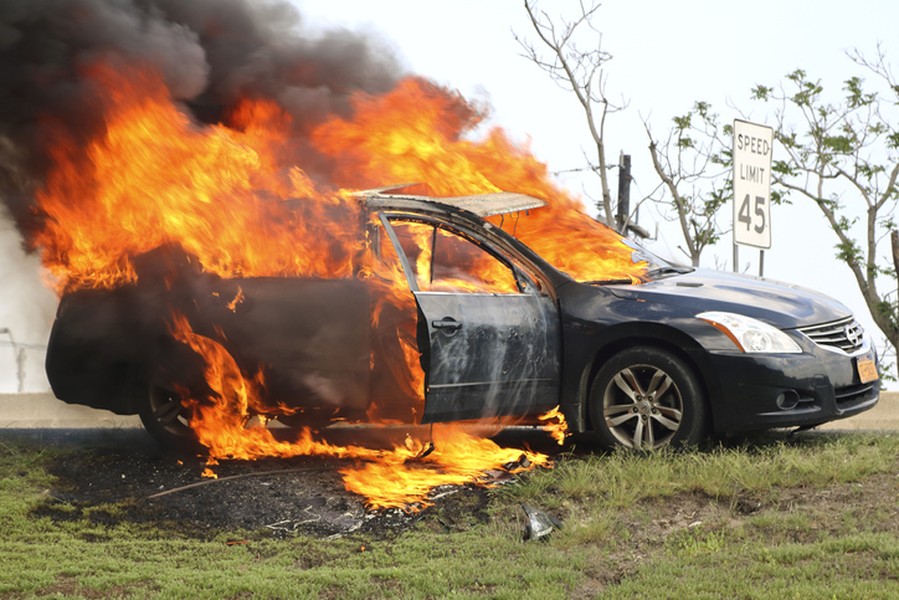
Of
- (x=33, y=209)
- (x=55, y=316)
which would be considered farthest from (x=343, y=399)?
(x=33, y=209)

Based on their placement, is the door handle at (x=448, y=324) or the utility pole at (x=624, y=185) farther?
the utility pole at (x=624, y=185)

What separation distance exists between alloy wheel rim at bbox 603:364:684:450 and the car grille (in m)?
1.11

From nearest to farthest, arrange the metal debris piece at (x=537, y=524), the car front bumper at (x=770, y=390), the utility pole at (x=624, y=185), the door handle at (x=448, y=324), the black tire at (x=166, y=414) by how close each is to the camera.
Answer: the metal debris piece at (x=537, y=524) < the door handle at (x=448, y=324) < the car front bumper at (x=770, y=390) < the black tire at (x=166, y=414) < the utility pole at (x=624, y=185)

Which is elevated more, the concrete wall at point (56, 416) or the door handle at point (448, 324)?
the door handle at point (448, 324)

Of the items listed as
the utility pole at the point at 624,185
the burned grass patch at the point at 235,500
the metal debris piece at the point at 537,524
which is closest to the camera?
the metal debris piece at the point at 537,524

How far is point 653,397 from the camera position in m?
8.75

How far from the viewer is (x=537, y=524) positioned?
24.4 ft

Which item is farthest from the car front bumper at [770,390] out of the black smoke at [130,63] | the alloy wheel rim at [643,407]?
the black smoke at [130,63]

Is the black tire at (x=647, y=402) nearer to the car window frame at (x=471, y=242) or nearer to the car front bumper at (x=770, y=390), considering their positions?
the car front bumper at (x=770, y=390)

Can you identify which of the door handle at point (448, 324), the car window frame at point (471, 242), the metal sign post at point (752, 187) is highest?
the metal sign post at point (752, 187)

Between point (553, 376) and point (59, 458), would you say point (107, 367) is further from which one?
point (553, 376)

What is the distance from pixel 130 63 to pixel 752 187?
724 centimetres

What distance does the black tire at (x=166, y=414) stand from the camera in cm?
957

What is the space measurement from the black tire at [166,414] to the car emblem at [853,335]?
514 centimetres
